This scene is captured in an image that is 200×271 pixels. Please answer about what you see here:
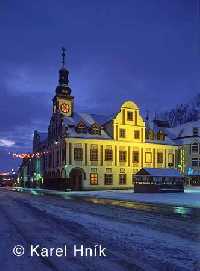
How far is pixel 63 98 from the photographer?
76188mm

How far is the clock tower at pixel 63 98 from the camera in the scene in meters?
74.6

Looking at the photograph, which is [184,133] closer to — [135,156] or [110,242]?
[135,156]

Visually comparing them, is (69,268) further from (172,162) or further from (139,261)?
(172,162)

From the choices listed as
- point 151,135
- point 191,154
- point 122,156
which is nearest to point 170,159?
point 151,135

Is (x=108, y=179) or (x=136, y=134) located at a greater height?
(x=136, y=134)

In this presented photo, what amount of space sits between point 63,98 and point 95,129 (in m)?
11.7

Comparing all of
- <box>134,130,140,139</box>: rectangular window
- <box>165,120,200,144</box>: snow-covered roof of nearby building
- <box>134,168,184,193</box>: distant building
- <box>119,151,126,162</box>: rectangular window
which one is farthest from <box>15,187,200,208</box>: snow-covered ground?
<box>165,120,200,144</box>: snow-covered roof of nearby building

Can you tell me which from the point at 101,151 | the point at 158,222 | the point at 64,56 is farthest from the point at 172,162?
the point at 158,222

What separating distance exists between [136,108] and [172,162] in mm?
12052

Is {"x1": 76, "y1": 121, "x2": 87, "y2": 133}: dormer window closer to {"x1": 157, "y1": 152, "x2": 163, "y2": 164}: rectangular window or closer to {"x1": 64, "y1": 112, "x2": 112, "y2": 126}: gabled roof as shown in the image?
{"x1": 64, "y1": 112, "x2": 112, "y2": 126}: gabled roof

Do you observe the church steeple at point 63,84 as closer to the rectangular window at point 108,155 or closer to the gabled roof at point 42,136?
the gabled roof at point 42,136

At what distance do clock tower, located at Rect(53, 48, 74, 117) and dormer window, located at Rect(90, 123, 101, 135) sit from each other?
6.87 meters

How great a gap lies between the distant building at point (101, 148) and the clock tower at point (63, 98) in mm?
174

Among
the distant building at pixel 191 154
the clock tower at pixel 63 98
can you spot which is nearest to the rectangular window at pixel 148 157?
the distant building at pixel 191 154
